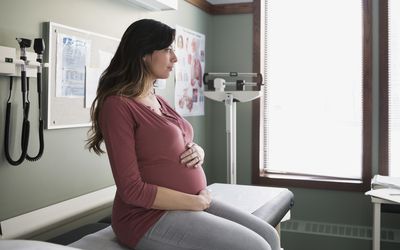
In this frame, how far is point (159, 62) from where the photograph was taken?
1519 millimetres

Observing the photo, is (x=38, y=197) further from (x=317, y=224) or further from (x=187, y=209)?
(x=317, y=224)

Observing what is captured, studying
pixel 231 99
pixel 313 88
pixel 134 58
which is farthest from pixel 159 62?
pixel 313 88

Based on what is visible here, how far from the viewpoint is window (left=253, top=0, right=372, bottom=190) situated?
3.14 meters

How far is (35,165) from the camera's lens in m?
1.77

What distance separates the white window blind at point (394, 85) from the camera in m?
3.00

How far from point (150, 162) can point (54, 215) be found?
68 cm

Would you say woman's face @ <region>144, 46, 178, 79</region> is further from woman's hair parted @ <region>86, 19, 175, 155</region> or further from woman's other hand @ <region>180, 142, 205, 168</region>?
woman's other hand @ <region>180, 142, 205, 168</region>

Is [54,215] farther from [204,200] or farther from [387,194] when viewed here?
[387,194]

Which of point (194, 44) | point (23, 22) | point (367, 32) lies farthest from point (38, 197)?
point (367, 32)

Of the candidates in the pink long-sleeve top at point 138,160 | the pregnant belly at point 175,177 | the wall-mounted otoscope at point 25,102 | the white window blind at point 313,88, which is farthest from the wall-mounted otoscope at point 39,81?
the white window blind at point 313,88

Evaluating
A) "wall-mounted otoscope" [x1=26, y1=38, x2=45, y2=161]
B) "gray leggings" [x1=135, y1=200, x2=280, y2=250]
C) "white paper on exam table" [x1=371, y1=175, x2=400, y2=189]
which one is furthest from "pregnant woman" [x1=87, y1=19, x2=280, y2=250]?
"white paper on exam table" [x1=371, y1=175, x2=400, y2=189]

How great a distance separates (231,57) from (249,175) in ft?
3.29

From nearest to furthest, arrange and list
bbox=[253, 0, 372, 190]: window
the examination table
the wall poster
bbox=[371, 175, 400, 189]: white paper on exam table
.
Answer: the examination table
bbox=[371, 175, 400, 189]: white paper on exam table
the wall poster
bbox=[253, 0, 372, 190]: window

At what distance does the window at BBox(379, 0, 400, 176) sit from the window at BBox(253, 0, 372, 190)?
→ 0.10 meters
